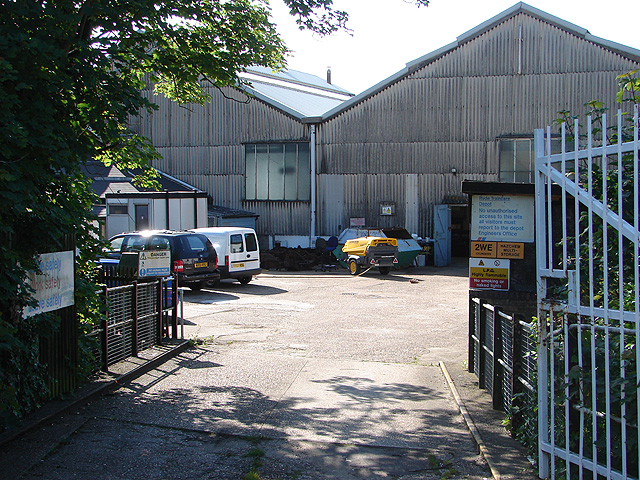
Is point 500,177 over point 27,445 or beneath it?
over

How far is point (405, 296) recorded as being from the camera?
20359 mm

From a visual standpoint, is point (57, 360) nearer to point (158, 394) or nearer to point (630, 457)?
point (158, 394)

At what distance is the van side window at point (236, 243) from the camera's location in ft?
71.5

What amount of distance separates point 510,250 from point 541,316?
183 inches

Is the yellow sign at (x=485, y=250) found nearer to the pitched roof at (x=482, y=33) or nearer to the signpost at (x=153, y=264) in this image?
the signpost at (x=153, y=264)

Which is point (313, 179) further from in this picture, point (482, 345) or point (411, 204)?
point (482, 345)

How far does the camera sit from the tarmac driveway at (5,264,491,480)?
6.10 metres

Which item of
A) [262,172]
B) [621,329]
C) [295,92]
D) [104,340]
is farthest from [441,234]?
[621,329]

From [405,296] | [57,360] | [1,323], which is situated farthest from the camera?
[405,296]

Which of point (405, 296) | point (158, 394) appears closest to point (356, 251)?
point (405, 296)

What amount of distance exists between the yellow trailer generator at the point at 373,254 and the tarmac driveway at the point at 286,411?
11031mm

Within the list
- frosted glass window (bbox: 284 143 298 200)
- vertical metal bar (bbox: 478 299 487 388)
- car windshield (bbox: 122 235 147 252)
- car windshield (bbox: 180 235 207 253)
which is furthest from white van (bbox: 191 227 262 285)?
vertical metal bar (bbox: 478 299 487 388)

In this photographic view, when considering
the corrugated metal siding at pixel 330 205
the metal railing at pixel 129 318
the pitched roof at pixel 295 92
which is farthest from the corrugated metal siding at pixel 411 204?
the metal railing at pixel 129 318

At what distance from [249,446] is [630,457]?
11.9ft
